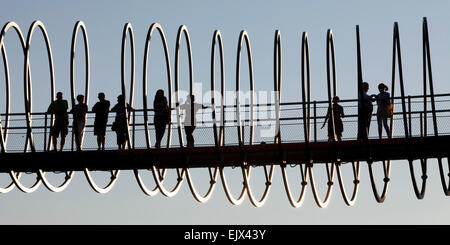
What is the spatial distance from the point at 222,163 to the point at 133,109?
2.95 meters

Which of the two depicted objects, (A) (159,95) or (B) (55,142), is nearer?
(A) (159,95)

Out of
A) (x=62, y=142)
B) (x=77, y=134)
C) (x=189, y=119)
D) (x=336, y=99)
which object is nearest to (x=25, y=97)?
(x=77, y=134)

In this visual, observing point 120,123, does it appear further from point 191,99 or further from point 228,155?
point 191,99

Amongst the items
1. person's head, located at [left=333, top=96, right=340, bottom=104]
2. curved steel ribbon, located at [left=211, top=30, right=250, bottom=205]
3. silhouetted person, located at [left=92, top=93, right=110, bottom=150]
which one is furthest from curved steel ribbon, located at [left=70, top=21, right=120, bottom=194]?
person's head, located at [left=333, top=96, right=340, bottom=104]

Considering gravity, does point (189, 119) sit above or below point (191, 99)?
below

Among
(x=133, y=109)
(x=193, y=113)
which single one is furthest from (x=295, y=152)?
(x=133, y=109)

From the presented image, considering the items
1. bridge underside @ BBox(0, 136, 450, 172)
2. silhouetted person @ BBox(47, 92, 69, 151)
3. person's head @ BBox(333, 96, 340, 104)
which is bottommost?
bridge underside @ BBox(0, 136, 450, 172)

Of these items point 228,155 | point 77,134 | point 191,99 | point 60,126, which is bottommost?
point 228,155

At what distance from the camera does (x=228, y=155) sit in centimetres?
2577

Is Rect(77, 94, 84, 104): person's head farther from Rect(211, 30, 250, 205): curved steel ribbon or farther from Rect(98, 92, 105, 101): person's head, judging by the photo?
Rect(211, 30, 250, 205): curved steel ribbon

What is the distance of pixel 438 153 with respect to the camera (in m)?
24.7

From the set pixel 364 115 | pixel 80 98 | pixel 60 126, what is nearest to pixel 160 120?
pixel 80 98

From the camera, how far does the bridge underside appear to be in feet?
81.6

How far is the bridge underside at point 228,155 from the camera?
24.9 m
